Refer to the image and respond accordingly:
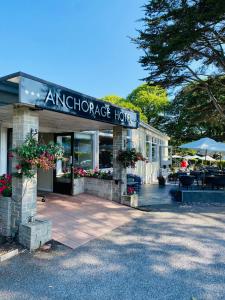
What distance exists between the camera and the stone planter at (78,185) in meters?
8.67

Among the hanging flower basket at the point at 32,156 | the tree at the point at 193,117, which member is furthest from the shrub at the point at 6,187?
the tree at the point at 193,117

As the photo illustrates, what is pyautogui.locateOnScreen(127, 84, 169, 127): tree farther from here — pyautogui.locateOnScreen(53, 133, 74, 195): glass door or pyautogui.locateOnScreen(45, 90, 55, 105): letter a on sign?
pyautogui.locateOnScreen(45, 90, 55, 105): letter a on sign

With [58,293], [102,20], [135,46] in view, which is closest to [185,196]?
[135,46]

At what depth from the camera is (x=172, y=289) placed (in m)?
3.25

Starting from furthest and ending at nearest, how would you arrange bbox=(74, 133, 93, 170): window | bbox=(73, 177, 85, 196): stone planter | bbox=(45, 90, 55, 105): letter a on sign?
bbox=(74, 133, 93, 170): window → bbox=(73, 177, 85, 196): stone planter → bbox=(45, 90, 55, 105): letter a on sign

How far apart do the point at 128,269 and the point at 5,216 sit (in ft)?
8.78

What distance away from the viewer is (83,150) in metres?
10.5

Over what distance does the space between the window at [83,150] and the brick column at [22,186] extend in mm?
4668

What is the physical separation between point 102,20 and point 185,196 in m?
10.1

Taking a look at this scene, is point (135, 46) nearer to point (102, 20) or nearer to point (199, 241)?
point (102, 20)

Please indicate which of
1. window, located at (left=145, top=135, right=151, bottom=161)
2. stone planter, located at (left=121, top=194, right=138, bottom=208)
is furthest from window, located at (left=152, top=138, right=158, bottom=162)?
stone planter, located at (left=121, top=194, right=138, bottom=208)

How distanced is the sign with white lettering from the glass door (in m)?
2.22

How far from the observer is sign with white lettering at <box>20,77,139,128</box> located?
4508mm

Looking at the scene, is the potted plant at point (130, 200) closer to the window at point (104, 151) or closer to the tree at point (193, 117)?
the window at point (104, 151)
